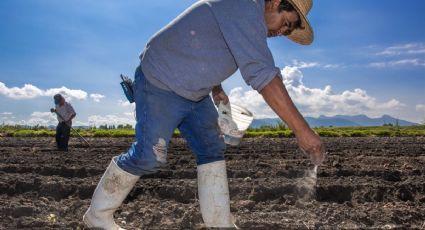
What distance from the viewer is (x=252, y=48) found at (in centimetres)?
254

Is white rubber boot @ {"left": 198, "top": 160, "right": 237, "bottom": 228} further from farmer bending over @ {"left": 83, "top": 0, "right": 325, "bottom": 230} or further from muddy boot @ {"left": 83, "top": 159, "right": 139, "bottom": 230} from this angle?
muddy boot @ {"left": 83, "top": 159, "right": 139, "bottom": 230}

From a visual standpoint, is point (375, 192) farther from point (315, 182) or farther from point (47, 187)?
point (47, 187)

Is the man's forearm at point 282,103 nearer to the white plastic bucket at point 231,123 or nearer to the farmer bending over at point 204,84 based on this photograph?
the farmer bending over at point 204,84

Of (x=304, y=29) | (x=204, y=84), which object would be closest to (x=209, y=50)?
(x=204, y=84)

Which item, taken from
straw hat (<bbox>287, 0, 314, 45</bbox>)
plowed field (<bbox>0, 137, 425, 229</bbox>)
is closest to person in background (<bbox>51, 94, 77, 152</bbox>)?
plowed field (<bbox>0, 137, 425, 229</bbox>)

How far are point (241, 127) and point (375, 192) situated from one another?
239 cm

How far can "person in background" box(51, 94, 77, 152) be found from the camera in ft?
38.5

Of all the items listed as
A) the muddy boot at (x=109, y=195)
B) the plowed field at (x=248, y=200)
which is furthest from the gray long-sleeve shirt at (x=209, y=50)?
the plowed field at (x=248, y=200)

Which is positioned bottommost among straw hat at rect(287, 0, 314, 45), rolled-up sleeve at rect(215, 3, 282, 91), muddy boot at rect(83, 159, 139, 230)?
muddy boot at rect(83, 159, 139, 230)

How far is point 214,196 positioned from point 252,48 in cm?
112

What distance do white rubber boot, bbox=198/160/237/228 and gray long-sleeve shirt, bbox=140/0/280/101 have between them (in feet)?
1.68

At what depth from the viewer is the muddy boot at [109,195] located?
3.06 metres

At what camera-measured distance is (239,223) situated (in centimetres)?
366

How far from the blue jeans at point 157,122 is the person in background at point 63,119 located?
9139 millimetres
